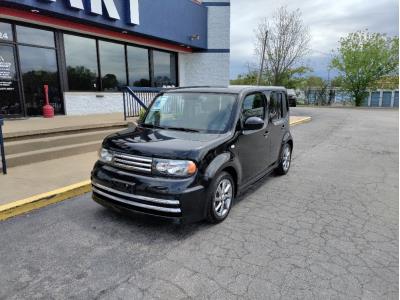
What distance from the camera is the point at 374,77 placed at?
32.2 metres

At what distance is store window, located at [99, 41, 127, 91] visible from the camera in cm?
1259

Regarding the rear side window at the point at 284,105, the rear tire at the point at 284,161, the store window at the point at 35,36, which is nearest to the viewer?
the rear tire at the point at 284,161

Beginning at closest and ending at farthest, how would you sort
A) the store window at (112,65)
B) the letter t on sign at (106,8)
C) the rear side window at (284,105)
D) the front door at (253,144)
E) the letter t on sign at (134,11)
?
the front door at (253,144) → the rear side window at (284,105) → the letter t on sign at (106,8) → the letter t on sign at (134,11) → the store window at (112,65)

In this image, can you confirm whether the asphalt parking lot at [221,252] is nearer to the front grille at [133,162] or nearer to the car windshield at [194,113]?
the front grille at [133,162]

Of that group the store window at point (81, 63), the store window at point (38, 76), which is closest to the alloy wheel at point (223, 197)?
the store window at point (38, 76)

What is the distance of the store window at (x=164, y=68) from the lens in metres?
15.5

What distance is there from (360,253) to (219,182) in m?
1.73

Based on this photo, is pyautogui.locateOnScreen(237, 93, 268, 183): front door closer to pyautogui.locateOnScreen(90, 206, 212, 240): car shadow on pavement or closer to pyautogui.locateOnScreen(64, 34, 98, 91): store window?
pyautogui.locateOnScreen(90, 206, 212, 240): car shadow on pavement

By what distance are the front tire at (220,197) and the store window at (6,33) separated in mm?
8917

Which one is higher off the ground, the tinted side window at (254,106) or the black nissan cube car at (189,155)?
the tinted side window at (254,106)

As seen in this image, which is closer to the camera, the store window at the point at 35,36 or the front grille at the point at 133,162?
the front grille at the point at 133,162

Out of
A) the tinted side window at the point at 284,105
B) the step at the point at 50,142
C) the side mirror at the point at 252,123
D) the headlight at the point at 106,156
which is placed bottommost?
the step at the point at 50,142

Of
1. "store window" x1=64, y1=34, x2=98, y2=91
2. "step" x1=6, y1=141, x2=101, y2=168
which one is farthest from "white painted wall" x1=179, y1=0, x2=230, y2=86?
"step" x1=6, y1=141, x2=101, y2=168

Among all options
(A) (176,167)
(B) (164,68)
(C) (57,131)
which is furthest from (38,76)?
(A) (176,167)
